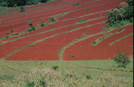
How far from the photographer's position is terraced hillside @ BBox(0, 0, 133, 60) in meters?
27.6

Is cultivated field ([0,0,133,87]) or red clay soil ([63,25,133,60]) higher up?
cultivated field ([0,0,133,87])

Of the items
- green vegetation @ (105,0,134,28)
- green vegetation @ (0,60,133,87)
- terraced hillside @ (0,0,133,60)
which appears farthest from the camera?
green vegetation @ (105,0,134,28)

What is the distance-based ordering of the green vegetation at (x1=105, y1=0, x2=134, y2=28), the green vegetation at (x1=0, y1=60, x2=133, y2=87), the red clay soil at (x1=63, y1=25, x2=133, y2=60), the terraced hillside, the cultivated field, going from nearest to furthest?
1. the green vegetation at (x1=0, y1=60, x2=133, y2=87)
2. the cultivated field
3. the terraced hillside
4. the red clay soil at (x1=63, y1=25, x2=133, y2=60)
5. the green vegetation at (x1=105, y1=0, x2=134, y2=28)

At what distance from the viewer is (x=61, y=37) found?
3906cm

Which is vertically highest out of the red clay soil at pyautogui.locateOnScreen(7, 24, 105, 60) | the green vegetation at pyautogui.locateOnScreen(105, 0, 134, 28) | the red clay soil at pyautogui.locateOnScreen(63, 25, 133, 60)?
the green vegetation at pyautogui.locateOnScreen(105, 0, 134, 28)

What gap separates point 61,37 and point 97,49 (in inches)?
372

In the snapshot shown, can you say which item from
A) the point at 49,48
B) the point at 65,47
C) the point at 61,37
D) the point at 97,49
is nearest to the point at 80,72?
the point at 49,48

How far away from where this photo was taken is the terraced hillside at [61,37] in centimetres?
2763

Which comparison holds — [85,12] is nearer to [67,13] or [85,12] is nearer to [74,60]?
[67,13]

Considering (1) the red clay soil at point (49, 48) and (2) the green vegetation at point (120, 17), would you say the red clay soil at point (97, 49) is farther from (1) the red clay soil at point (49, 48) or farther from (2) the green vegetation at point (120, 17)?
(2) the green vegetation at point (120, 17)

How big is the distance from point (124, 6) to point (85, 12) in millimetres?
11985

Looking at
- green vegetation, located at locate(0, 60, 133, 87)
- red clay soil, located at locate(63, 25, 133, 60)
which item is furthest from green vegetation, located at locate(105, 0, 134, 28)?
green vegetation, located at locate(0, 60, 133, 87)

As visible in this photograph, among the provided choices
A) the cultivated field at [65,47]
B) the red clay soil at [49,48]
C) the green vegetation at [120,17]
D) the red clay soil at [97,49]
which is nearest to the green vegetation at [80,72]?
the cultivated field at [65,47]

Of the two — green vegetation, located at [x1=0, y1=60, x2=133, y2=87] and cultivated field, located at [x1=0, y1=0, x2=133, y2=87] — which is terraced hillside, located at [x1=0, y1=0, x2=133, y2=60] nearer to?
cultivated field, located at [x1=0, y1=0, x2=133, y2=87]
